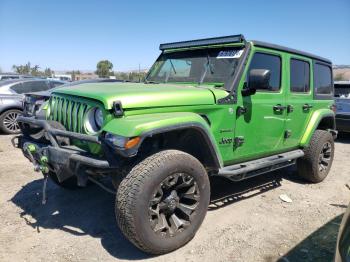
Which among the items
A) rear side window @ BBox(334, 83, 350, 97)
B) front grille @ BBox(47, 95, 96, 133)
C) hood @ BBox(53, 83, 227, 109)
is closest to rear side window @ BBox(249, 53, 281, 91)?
hood @ BBox(53, 83, 227, 109)

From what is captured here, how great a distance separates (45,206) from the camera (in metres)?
4.48

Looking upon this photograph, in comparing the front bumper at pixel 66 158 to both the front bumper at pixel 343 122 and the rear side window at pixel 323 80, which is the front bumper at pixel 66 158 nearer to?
the rear side window at pixel 323 80

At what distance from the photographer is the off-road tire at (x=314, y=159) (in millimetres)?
5473

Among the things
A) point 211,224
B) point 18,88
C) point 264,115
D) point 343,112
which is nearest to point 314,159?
point 264,115

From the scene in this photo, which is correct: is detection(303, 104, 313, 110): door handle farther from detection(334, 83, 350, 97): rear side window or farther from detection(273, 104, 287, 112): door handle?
detection(334, 83, 350, 97): rear side window

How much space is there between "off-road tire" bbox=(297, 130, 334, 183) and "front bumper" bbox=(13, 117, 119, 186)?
3.49 metres

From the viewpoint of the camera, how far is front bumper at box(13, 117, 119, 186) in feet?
10.1

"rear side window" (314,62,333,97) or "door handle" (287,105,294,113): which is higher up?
"rear side window" (314,62,333,97)

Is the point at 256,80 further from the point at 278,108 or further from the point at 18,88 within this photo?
the point at 18,88

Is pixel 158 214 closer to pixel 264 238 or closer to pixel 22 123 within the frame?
pixel 264 238

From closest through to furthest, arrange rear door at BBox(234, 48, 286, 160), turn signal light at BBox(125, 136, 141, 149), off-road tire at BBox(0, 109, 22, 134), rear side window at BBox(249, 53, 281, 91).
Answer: turn signal light at BBox(125, 136, 141, 149) < rear door at BBox(234, 48, 286, 160) < rear side window at BBox(249, 53, 281, 91) < off-road tire at BBox(0, 109, 22, 134)

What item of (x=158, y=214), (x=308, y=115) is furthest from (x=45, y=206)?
(x=308, y=115)

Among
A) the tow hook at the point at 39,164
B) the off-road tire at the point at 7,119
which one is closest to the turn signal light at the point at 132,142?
the tow hook at the point at 39,164

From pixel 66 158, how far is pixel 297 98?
3462mm
